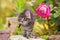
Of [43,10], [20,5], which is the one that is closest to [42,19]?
[43,10]

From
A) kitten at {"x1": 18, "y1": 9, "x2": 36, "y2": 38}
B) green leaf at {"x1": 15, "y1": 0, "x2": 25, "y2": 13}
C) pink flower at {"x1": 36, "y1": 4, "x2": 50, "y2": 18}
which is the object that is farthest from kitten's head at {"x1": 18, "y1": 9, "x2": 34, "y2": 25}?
green leaf at {"x1": 15, "y1": 0, "x2": 25, "y2": 13}

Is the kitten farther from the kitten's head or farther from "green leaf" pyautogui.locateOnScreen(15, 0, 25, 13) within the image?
"green leaf" pyautogui.locateOnScreen(15, 0, 25, 13)

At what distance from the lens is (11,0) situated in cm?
160

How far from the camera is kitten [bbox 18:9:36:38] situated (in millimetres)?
1143

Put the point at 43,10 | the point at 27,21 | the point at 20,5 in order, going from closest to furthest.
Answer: the point at 27,21, the point at 43,10, the point at 20,5

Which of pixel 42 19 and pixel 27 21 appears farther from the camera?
pixel 42 19

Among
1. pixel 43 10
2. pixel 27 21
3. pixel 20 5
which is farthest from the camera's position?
pixel 20 5

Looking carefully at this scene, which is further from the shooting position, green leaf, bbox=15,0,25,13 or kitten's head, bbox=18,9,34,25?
green leaf, bbox=15,0,25,13

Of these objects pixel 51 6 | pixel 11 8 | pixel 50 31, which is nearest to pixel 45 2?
pixel 51 6

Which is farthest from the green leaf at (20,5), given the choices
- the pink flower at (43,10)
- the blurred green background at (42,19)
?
the pink flower at (43,10)

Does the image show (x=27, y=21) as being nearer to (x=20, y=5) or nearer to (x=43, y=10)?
(x=43, y=10)

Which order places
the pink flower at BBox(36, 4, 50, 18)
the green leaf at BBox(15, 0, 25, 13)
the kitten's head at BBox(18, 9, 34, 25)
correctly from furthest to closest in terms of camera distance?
1. the green leaf at BBox(15, 0, 25, 13)
2. the pink flower at BBox(36, 4, 50, 18)
3. the kitten's head at BBox(18, 9, 34, 25)

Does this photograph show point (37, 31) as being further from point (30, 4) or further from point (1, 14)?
point (1, 14)

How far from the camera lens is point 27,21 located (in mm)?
1144
